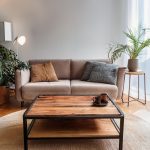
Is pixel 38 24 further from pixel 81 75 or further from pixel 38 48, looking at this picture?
pixel 81 75

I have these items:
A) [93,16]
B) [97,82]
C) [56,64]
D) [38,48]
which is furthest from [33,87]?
[93,16]

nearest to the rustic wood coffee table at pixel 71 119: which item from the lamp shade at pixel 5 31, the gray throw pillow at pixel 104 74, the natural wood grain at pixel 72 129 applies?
the natural wood grain at pixel 72 129

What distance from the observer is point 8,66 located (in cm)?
369

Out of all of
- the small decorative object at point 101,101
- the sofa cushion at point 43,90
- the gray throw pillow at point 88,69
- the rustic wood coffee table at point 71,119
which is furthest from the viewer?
the gray throw pillow at point 88,69

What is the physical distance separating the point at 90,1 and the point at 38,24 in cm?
118

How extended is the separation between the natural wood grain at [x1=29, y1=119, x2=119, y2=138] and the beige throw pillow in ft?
4.20

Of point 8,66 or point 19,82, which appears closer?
point 19,82

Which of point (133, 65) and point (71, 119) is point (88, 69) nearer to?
point (133, 65)

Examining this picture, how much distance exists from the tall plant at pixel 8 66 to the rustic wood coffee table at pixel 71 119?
124cm

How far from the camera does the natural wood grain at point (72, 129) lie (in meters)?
2.01

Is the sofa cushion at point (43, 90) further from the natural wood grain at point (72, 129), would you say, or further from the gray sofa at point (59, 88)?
the natural wood grain at point (72, 129)

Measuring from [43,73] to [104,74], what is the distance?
105 centimetres

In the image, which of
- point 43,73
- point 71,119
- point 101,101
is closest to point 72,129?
point 71,119

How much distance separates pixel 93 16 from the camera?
4.36m
